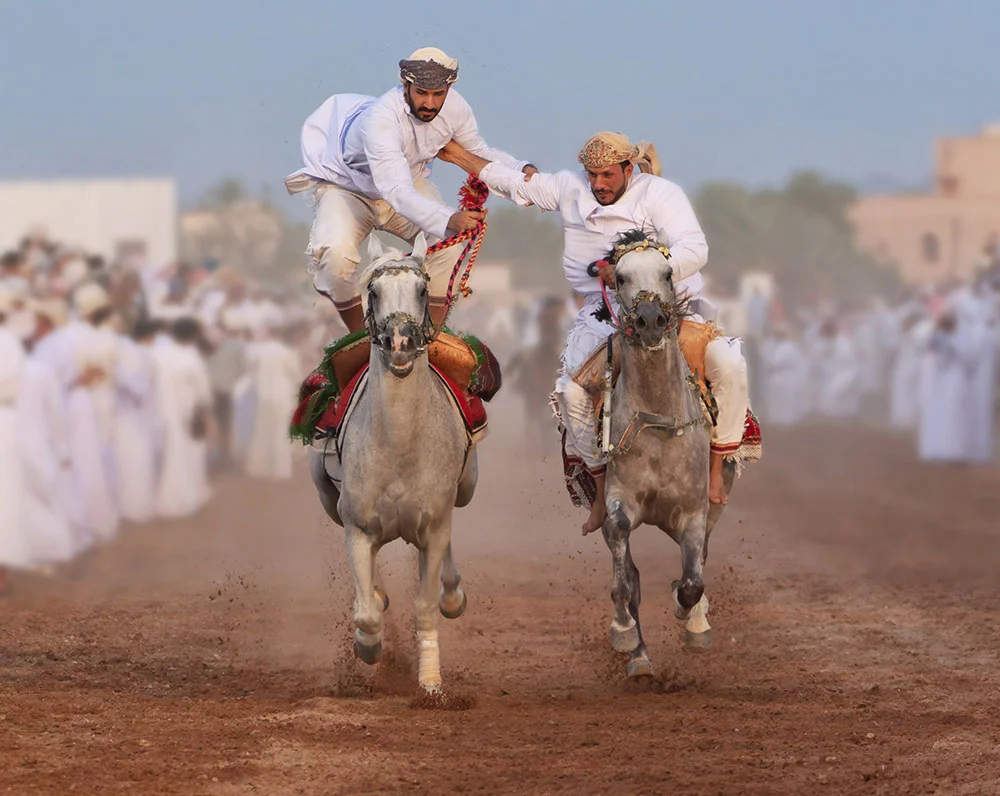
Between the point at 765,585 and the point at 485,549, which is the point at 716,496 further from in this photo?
the point at 485,549

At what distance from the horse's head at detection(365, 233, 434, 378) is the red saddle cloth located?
0.89 metres

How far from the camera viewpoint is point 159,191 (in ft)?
104

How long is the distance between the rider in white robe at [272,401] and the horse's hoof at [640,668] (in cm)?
1449

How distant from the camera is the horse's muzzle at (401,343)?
920 cm

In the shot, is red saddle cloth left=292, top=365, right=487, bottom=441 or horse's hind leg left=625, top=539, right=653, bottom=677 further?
horse's hind leg left=625, top=539, right=653, bottom=677

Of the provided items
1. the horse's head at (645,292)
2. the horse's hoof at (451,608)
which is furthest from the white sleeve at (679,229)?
the horse's hoof at (451,608)

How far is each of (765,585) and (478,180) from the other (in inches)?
278

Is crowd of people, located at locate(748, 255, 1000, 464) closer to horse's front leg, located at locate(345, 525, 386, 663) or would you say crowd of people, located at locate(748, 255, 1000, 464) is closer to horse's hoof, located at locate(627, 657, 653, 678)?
horse's hoof, located at locate(627, 657, 653, 678)

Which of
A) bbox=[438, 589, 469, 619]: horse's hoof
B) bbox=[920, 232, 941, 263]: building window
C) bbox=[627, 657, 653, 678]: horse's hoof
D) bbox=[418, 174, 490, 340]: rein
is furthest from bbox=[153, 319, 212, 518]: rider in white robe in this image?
bbox=[920, 232, 941, 263]: building window

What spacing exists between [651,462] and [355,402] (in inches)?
68.3

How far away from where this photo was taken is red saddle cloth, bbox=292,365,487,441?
414 inches

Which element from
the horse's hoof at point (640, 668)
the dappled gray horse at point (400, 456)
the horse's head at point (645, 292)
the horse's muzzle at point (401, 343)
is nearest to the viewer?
the horse's muzzle at point (401, 343)

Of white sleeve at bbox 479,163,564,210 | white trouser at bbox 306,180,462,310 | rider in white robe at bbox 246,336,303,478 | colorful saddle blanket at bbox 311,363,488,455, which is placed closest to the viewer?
colorful saddle blanket at bbox 311,363,488,455

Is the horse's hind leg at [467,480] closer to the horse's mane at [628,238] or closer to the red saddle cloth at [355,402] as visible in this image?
the red saddle cloth at [355,402]
